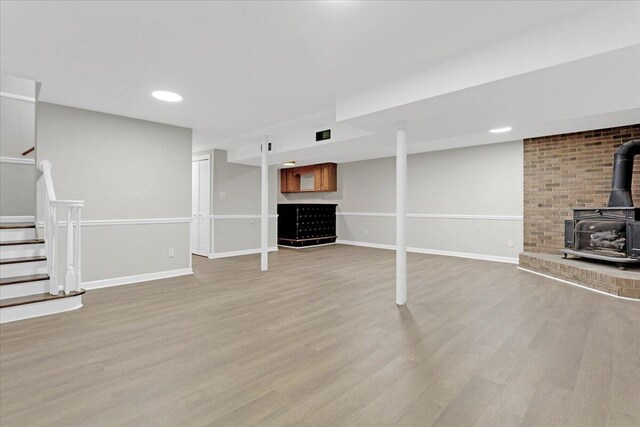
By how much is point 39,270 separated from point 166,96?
2.34m

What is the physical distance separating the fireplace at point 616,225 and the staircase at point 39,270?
6.44 meters

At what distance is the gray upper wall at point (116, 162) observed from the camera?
12.4ft

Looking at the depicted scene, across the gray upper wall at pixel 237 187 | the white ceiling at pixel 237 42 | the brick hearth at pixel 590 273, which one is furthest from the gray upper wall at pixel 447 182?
the white ceiling at pixel 237 42

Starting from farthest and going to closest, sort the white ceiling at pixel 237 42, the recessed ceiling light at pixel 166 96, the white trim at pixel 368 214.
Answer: the white trim at pixel 368 214 → the recessed ceiling light at pixel 166 96 → the white ceiling at pixel 237 42

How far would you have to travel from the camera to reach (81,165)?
3.92 m

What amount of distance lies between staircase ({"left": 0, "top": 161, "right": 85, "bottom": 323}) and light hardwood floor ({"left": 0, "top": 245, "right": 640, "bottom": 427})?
0.18 meters

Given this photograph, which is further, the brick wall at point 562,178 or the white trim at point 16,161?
the brick wall at point 562,178

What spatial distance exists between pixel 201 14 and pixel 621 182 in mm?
5411

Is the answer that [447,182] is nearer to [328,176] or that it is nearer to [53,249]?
[328,176]

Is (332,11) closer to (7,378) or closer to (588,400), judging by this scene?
(588,400)

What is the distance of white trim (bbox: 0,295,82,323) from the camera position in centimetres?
278

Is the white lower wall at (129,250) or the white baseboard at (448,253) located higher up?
the white lower wall at (129,250)

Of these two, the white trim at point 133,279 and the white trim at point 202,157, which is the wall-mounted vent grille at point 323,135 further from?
the white trim at point 133,279

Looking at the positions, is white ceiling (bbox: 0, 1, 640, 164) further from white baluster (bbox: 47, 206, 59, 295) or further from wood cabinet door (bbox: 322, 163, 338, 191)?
wood cabinet door (bbox: 322, 163, 338, 191)
